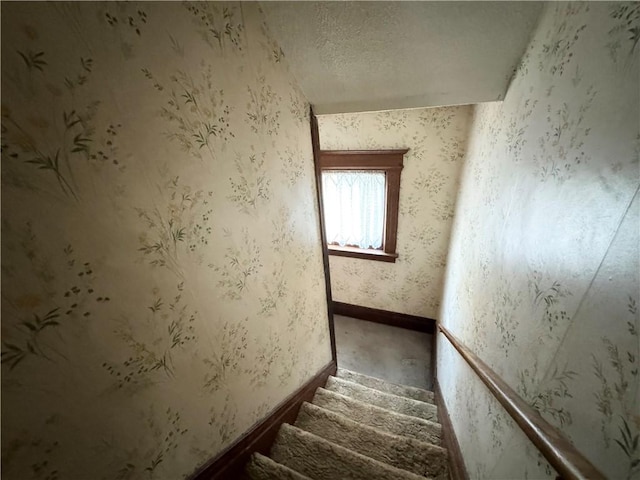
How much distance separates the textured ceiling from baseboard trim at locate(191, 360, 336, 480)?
1645 millimetres

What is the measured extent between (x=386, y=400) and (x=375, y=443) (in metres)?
0.55

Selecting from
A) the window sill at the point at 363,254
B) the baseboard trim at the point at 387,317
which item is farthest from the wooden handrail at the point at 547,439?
the baseboard trim at the point at 387,317

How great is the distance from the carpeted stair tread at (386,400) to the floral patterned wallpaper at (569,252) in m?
0.77

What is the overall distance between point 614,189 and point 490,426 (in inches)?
35.2

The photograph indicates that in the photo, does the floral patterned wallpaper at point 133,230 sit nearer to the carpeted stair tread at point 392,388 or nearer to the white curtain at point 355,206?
the carpeted stair tread at point 392,388

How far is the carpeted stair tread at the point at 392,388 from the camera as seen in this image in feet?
7.14

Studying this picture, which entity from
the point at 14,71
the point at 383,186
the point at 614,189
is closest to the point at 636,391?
the point at 614,189

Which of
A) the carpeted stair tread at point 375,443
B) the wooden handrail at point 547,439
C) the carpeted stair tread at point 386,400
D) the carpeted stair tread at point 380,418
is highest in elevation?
the wooden handrail at point 547,439

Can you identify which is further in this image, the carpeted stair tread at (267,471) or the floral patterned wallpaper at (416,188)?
the floral patterned wallpaper at (416,188)

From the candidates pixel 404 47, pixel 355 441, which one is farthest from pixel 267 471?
pixel 404 47

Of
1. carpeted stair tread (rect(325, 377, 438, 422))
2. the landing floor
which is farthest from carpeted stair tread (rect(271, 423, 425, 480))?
the landing floor

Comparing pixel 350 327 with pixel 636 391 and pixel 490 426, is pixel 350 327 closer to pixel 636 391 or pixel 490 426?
pixel 490 426

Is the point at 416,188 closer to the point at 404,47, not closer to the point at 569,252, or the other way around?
the point at 404,47

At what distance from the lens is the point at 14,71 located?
17.3 inches
